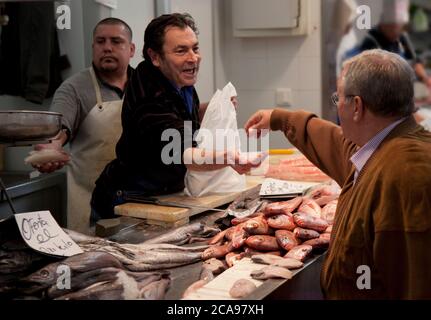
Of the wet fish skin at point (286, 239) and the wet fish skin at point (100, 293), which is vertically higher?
the wet fish skin at point (286, 239)

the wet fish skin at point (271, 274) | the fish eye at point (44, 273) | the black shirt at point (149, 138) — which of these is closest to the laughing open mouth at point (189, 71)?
the black shirt at point (149, 138)

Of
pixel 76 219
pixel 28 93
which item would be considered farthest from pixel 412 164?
pixel 28 93

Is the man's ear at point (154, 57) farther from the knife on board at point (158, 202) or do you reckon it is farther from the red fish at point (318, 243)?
the red fish at point (318, 243)

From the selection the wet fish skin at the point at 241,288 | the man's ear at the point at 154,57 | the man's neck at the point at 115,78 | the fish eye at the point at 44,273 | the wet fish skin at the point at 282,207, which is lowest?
the wet fish skin at the point at 241,288

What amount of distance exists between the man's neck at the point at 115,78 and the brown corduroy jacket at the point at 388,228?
5.86 ft

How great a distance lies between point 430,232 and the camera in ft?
6.07

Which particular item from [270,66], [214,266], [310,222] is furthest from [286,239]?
[270,66]

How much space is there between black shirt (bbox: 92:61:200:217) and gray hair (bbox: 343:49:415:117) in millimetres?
973

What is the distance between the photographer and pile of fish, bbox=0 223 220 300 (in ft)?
6.26

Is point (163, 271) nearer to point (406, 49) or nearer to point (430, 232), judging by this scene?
point (430, 232)

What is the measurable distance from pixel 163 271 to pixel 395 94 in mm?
921

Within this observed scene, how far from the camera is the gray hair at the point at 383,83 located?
1.95 metres

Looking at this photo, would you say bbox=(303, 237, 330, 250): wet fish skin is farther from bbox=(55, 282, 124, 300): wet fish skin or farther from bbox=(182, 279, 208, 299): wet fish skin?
bbox=(55, 282, 124, 300): wet fish skin

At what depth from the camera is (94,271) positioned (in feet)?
6.51
